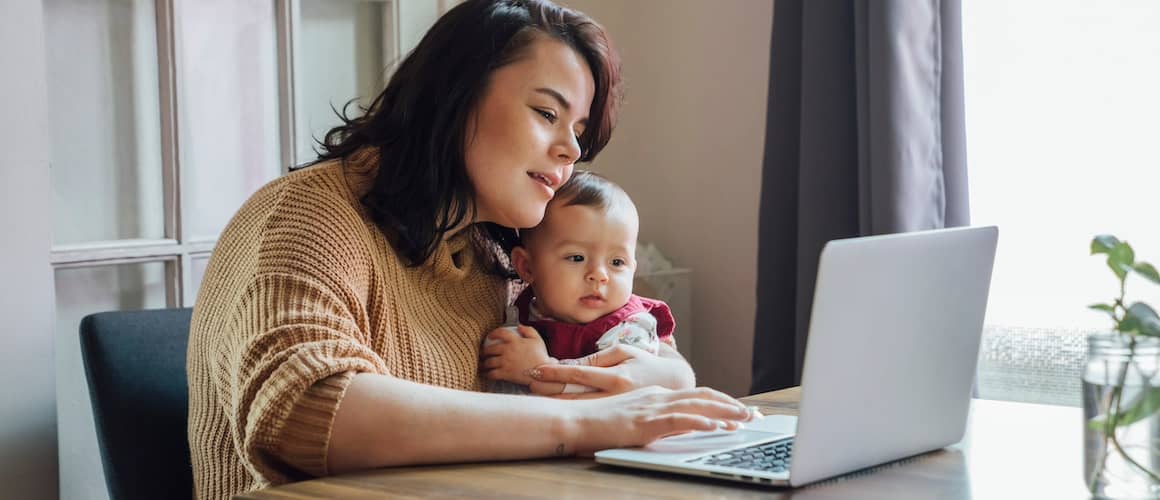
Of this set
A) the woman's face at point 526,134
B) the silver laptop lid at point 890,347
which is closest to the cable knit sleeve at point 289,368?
the woman's face at point 526,134

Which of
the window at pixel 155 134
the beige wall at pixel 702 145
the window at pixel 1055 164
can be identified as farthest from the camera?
the beige wall at pixel 702 145

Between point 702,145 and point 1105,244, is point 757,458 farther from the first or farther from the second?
point 702,145

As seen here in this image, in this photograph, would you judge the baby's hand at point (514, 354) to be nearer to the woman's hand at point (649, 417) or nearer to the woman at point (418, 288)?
the woman at point (418, 288)

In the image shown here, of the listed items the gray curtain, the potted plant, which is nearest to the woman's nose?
the potted plant

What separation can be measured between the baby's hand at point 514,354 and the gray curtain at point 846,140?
1.02 meters

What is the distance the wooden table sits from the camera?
1089 millimetres

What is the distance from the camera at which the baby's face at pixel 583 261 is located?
170cm

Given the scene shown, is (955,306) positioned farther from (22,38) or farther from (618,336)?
(22,38)

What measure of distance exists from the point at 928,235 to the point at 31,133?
135 cm

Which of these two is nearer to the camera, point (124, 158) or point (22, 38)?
point (22, 38)

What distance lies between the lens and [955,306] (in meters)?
1.23

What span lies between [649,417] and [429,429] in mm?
226

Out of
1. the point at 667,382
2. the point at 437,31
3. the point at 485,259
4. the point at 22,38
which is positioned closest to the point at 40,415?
the point at 22,38

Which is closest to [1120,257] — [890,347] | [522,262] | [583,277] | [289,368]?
[890,347]
